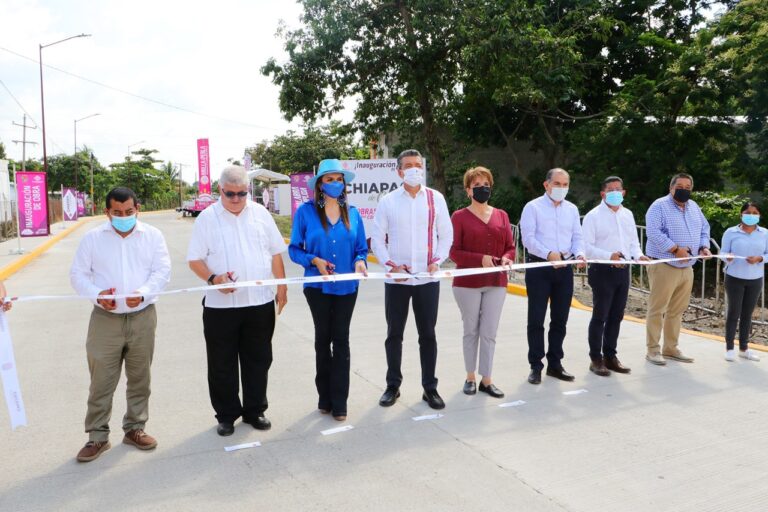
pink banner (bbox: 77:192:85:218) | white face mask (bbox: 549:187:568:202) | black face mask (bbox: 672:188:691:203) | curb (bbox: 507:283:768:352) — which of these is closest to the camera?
white face mask (bbox: 549:187:568:202)

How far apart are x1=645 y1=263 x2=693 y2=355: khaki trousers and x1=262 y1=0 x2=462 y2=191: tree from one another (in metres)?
13.1

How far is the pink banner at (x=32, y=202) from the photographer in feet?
63.5

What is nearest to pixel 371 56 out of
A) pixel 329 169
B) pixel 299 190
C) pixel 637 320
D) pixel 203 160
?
pixel 299 190

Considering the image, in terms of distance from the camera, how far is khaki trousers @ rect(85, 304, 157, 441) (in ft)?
12.6

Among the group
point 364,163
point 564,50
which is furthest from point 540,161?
point 364,163

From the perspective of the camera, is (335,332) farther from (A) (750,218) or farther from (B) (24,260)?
(B) (24,260)

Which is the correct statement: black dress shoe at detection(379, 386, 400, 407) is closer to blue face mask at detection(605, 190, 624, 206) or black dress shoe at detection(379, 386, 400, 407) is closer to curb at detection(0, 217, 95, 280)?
blue face mask at detection(605, 190, 624, 206)

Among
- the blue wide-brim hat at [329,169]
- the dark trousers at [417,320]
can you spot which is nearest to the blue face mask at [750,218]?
the dark trousers at [417,320]

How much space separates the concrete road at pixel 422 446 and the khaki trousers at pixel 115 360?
0.72 feet

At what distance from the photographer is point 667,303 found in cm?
604

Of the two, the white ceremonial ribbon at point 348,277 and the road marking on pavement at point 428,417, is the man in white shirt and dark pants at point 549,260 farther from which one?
the road marking on pavement at point 428,417

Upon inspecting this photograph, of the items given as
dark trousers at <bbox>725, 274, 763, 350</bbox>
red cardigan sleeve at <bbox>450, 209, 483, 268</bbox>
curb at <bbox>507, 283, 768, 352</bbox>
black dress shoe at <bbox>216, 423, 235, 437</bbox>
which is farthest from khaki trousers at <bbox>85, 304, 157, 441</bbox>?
dark trousers at <bbox>725, 274, 763, 350</bbox>

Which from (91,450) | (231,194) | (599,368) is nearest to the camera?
(91,450)

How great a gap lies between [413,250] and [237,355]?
5.02 feet
